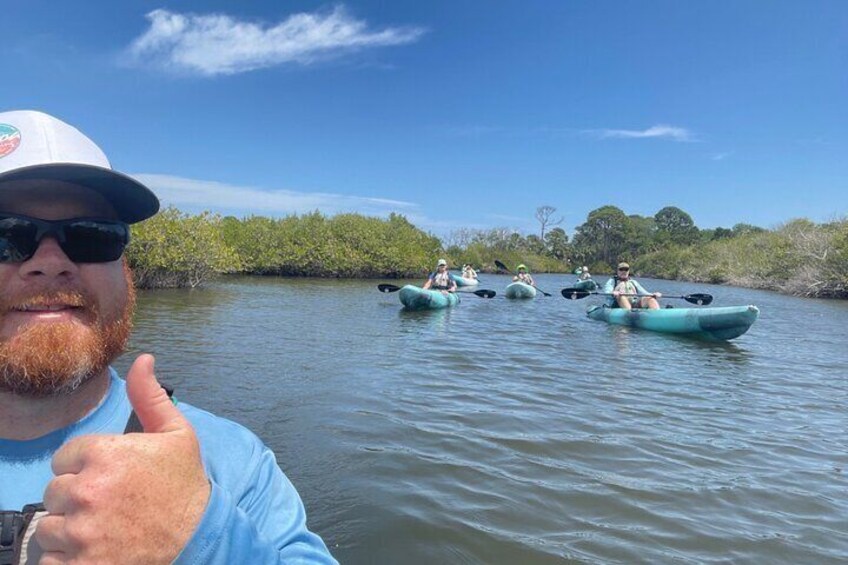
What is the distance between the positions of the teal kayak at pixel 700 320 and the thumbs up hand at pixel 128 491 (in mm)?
13245

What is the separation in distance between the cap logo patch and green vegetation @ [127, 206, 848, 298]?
22.2 m

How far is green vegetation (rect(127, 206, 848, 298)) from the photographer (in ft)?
74.2

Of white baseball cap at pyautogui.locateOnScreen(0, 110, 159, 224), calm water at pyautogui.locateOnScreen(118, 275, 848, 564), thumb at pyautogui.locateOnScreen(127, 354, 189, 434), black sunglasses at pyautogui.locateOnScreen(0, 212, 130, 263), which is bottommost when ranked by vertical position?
calm water at pyautogui.locateOnScreen(118, 275, 848, 564)

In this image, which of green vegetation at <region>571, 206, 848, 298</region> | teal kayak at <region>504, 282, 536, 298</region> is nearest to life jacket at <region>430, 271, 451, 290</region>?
teal kayak at <region>504, 282, 536, 298</region>

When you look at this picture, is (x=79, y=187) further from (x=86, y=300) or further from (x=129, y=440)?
(x=129, y=440)

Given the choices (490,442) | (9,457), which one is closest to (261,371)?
(490,442)

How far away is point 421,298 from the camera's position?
58.1 feet

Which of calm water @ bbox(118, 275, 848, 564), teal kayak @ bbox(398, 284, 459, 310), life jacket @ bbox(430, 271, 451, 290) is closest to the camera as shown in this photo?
calm water @ bbox(118, 275, 848, 564)

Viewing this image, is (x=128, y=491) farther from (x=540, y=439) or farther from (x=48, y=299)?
(x=540, y=439)

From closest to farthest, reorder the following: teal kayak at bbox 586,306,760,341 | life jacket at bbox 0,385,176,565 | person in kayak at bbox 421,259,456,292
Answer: life jacket at bbox 0,385,176,565
teal kayak at bbox 586,306,760,341
person in kayak at bbox 421,259,456,292

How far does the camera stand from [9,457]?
1.40 m

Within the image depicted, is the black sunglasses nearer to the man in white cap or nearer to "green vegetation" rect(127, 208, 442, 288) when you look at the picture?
the man in white cap

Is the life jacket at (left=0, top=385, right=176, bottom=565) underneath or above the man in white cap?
underneath

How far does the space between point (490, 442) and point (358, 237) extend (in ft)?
121
